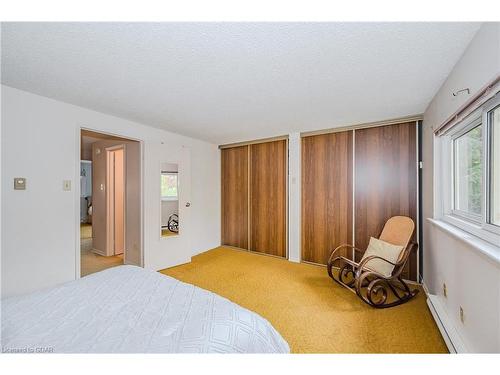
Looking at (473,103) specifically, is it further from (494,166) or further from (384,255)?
(384,255)

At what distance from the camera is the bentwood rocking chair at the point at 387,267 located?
2.41 metres

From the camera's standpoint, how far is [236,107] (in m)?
2.67

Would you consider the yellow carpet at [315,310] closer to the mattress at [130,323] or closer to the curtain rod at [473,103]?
the mattress at [130,323]

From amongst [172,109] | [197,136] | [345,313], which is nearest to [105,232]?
[197,136]

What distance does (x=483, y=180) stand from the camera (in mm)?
1568

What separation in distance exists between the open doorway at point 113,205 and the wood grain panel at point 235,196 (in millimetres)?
1819

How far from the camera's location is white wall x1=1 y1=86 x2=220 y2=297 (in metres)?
2.14

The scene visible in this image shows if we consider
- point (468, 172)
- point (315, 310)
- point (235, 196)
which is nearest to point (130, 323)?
point (315, 310)

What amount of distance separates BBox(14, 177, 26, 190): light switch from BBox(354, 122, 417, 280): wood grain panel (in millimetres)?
3986

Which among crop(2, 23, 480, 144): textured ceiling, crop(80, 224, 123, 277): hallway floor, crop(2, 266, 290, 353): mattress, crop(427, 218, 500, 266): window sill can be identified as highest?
crop(2, 23, 480, 144): textured ceiling

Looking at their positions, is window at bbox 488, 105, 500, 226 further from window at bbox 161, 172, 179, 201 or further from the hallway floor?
the hallway floor

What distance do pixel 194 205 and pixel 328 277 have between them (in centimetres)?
259

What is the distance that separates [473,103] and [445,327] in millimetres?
1735

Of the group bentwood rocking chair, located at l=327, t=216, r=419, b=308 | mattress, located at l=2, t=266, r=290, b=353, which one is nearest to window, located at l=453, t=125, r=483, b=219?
bentwood rocking chair, located at l=327, t=216, r=419, b=308
